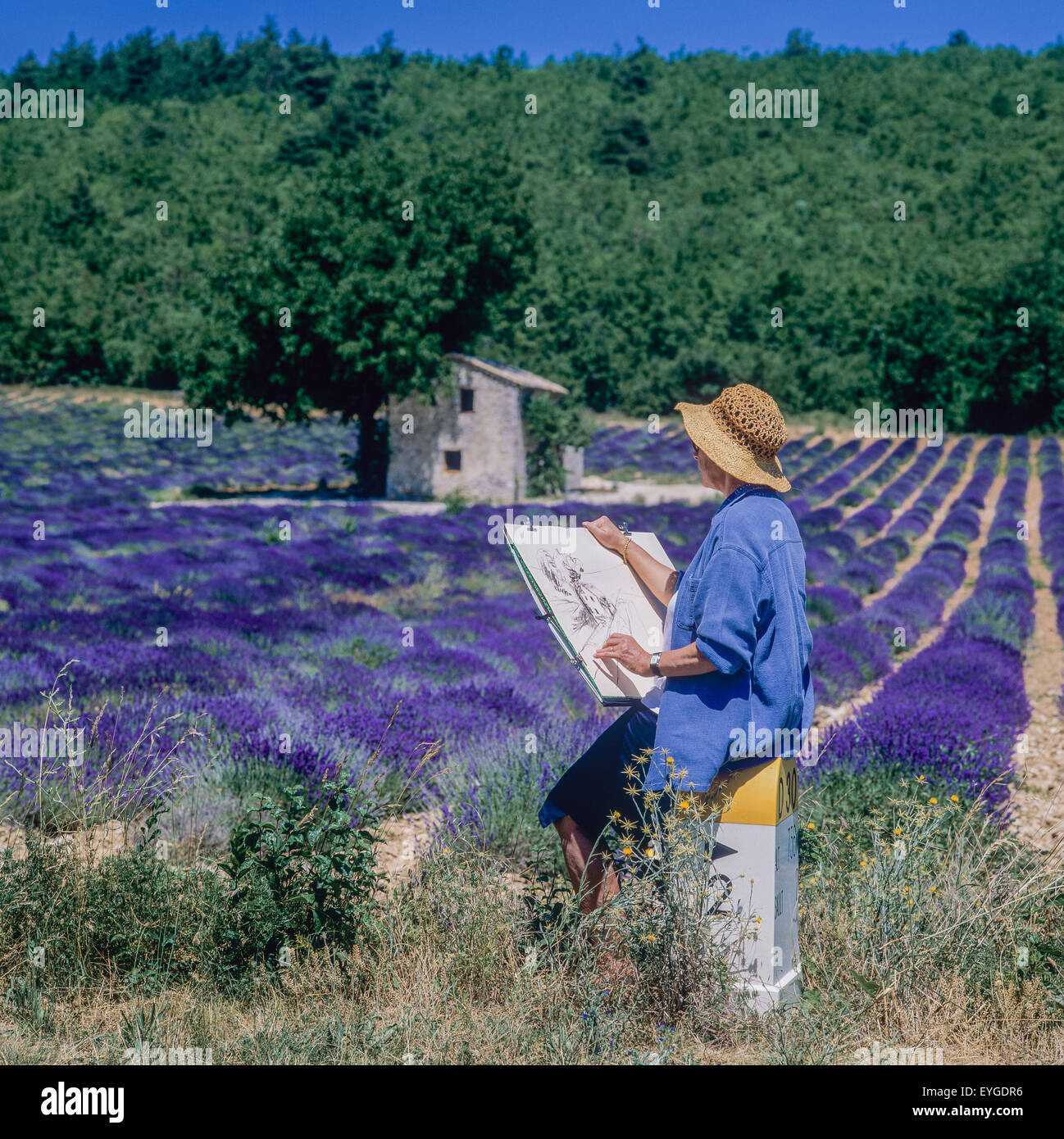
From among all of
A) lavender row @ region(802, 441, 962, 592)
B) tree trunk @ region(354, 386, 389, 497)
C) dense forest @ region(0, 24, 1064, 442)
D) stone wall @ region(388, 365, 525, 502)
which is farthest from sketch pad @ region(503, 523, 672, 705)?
tree trunk @ region(354, 386, 389, 497)

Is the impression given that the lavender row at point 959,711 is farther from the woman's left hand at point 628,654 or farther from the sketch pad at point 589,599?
the woman's left hand at point 628,654

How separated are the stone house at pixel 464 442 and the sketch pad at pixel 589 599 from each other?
2814 centimetres

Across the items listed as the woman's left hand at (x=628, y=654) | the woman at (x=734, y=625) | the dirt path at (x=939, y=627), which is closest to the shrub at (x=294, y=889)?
the woman at (x=734, y=625)

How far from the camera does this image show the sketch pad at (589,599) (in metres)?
3.00

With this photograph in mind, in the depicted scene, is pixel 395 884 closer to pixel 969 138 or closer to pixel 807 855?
pixel 807 855

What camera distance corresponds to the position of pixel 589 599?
10.3ft

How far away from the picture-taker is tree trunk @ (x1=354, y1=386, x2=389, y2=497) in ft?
104

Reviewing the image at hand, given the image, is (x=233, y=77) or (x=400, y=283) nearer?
(x=400, y=283)

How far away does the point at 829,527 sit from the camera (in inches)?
821

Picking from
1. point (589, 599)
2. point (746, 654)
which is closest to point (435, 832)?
point (589, 599)

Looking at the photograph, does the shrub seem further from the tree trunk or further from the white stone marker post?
the tree trunk
